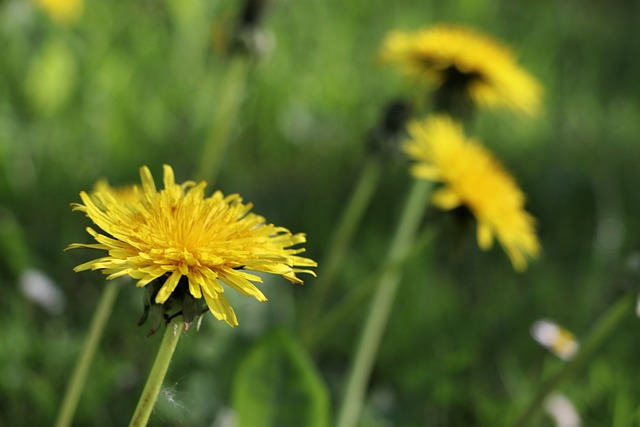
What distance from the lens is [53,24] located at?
7.15 ft

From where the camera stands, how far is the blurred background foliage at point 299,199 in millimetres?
1445

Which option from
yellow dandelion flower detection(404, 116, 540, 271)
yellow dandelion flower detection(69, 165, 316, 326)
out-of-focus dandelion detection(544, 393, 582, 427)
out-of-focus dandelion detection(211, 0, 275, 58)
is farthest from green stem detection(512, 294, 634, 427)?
out-of-focus dandelion detection(211, 0, 275, 58)

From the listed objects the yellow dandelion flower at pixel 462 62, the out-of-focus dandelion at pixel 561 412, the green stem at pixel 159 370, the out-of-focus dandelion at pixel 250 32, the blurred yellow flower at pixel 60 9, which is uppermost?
the blurred yellow flower at pixel 60 9

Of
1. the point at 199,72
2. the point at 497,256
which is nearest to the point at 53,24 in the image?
the point at 199,72

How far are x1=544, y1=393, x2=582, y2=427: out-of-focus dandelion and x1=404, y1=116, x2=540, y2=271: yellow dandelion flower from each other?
0.26 m

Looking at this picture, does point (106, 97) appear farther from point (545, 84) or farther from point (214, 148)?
point (545, 84)

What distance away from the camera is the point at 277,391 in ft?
3.84

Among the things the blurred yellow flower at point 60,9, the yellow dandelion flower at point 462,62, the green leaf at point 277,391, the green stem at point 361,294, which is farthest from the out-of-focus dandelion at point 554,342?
the blurred yellow flower at point 60,9

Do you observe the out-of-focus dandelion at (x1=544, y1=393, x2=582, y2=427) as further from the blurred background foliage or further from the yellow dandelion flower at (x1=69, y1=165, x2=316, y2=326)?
the yellow dandelion flower at (x1=69, y1=165, x2=316, y2=326)

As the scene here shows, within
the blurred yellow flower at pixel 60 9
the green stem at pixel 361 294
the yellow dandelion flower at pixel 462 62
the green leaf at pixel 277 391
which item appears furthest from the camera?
the blurred yellow flower at pixel 60 9

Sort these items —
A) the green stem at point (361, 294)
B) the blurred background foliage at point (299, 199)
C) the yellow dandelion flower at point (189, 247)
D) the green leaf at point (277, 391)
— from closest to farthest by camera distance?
the yellow dandelion flower at point (189, 247), the green leaf at point (277, 391), the green stem at point (361, 294), the blurred background foliage at point (299, 199)

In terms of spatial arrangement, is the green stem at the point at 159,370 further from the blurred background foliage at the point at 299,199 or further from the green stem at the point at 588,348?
the green stem at the point at 588,348

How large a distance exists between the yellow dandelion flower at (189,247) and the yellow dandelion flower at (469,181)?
22.2 inches

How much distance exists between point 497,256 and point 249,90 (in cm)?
82
